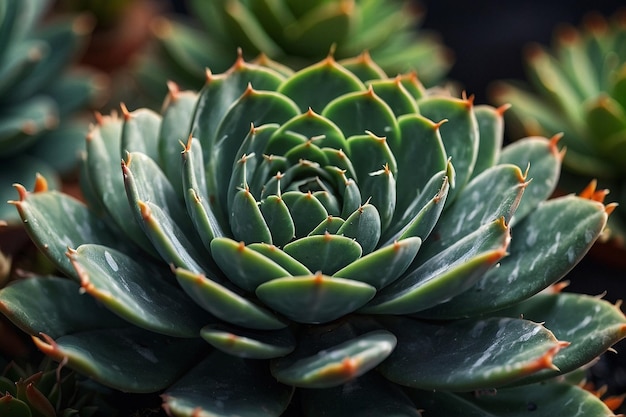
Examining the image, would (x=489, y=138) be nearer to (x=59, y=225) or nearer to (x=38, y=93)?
(x=59, y=225)

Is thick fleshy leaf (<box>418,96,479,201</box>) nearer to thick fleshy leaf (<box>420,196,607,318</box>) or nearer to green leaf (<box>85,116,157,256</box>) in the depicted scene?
thick fleshy leaf (<box>420,196,607,318</box>)

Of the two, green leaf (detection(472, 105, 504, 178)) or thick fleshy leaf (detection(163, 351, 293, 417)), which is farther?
green leaf (detection(472, 105, 504, 178))

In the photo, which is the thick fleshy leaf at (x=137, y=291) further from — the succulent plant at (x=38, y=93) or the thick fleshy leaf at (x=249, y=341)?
the succulent plant at (x=38, y=93)

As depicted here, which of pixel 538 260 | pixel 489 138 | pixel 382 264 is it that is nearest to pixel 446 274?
pixel 382 264

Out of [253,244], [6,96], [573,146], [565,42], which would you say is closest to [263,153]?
[253,244]

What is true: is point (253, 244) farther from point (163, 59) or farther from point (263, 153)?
point (163, 59)

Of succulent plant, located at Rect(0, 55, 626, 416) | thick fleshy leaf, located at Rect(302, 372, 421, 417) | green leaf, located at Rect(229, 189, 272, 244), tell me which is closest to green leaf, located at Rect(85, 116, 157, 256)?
succulent plant, located at Rect(0, 55, 626, 416)
